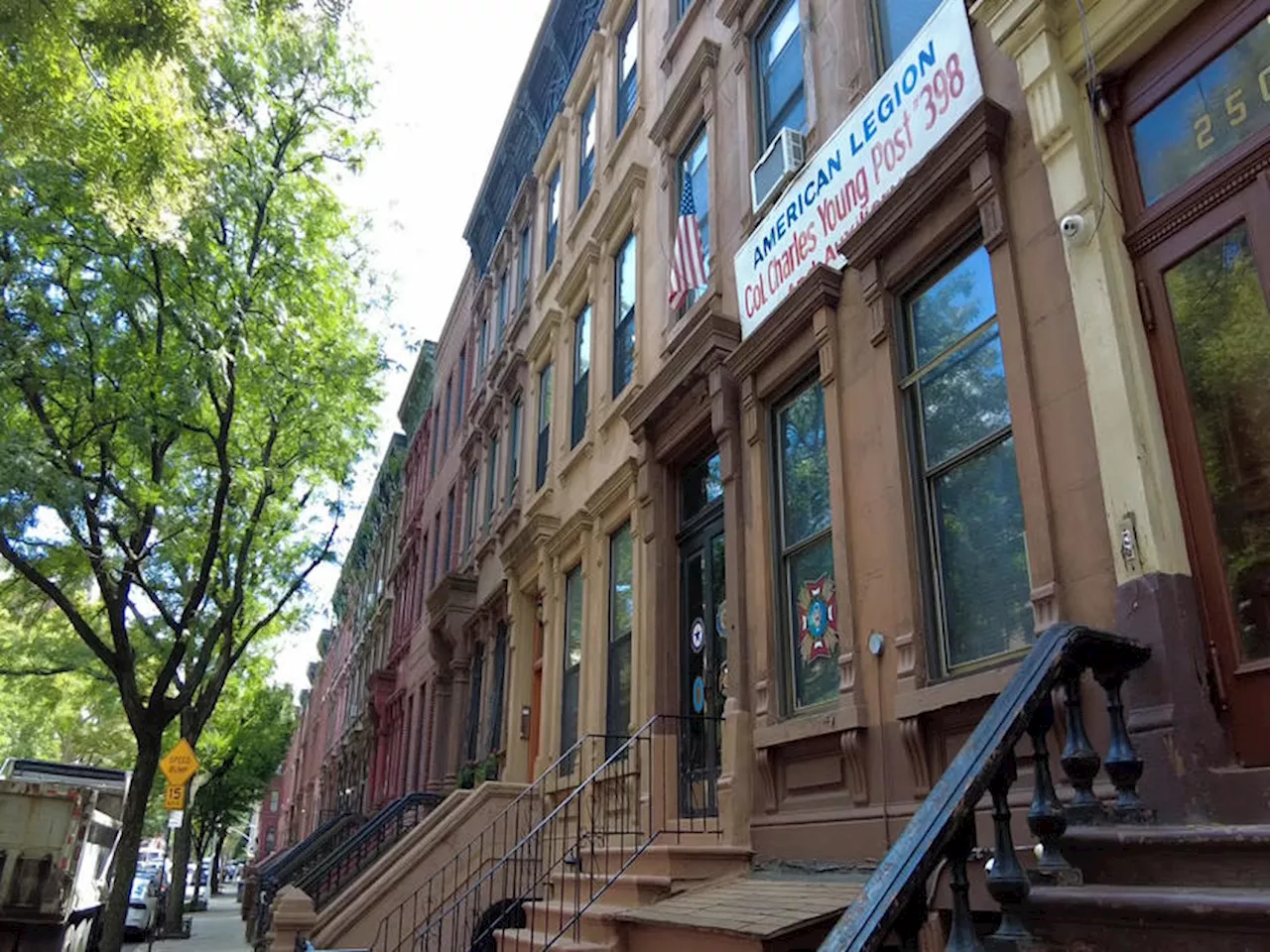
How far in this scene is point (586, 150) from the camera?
1498 cm

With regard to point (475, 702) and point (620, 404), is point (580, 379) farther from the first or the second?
point (475, 702)

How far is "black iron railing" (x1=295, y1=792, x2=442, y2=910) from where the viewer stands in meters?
13.6

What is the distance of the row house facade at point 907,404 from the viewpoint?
4203 millimetres

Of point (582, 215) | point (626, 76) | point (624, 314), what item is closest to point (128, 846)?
point (624, 314)

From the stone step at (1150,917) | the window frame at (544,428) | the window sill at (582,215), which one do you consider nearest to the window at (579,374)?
the window frame at (544,428)

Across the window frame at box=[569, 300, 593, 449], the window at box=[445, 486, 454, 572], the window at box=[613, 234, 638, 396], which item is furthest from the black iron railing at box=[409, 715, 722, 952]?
the window at box=[445, 486, 454, 572]

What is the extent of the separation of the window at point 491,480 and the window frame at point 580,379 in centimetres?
429

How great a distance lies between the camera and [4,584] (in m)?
16.4

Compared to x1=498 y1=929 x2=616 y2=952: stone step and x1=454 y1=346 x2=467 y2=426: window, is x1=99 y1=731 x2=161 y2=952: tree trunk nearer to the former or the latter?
x1=498 y1=929 x2=616 y2=952: stone step

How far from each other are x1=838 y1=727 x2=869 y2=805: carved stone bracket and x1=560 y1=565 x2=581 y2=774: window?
19.3 feet

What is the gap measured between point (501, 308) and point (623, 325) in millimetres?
7963

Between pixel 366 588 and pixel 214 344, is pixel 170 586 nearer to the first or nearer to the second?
pixel 214 344

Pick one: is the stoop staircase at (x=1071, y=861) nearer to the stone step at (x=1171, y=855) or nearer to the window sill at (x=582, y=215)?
the stone step at (x=1171, y=855)

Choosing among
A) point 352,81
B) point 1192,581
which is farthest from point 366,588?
Result: point 1192,581
